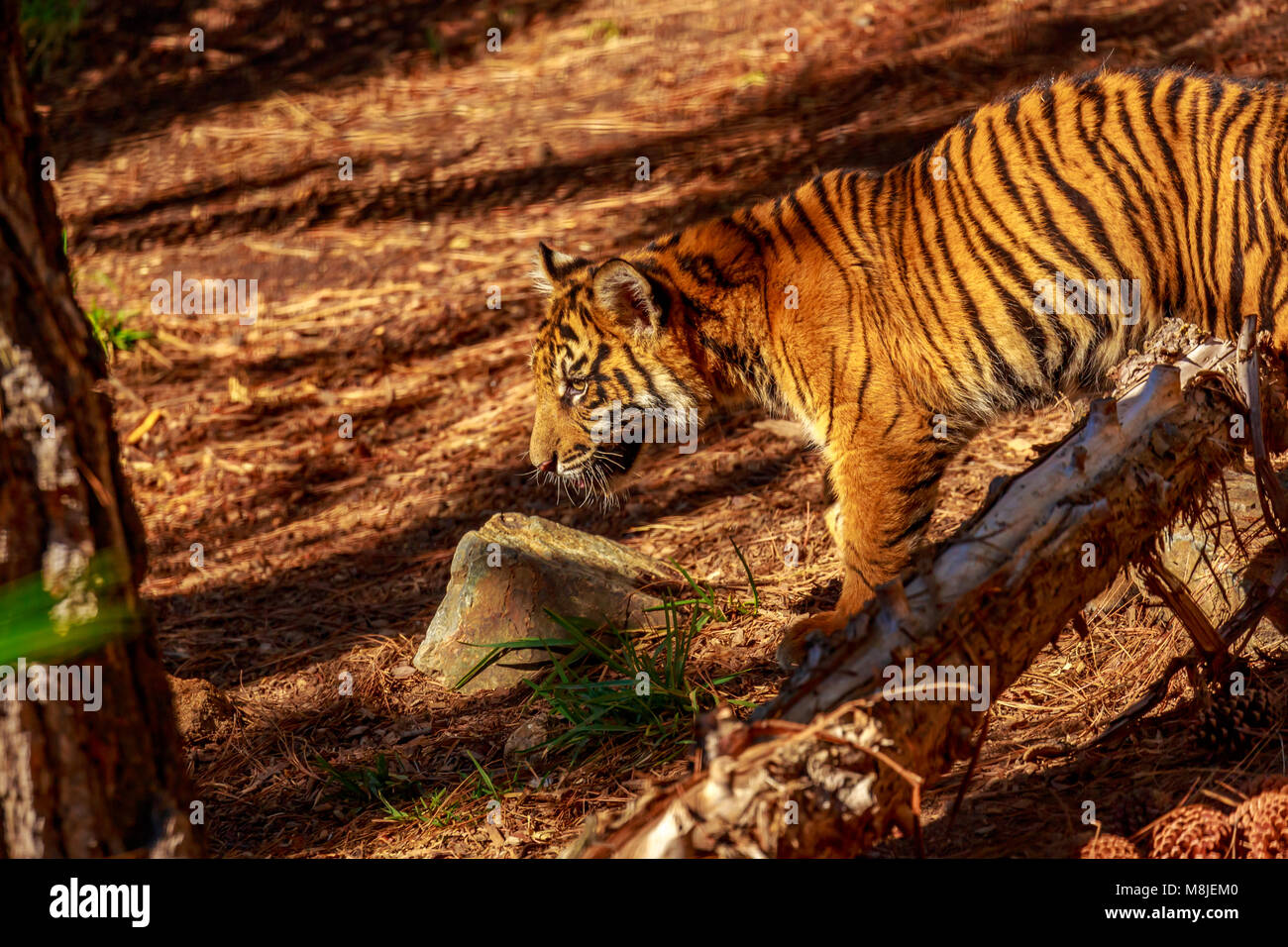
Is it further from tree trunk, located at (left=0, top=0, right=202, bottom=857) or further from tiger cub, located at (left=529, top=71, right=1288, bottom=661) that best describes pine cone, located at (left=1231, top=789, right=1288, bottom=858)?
tree trunk, located at (left=0, top=0, right=202, bottom=857)

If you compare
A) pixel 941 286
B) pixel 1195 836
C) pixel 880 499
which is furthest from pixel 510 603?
pixel 1195 836

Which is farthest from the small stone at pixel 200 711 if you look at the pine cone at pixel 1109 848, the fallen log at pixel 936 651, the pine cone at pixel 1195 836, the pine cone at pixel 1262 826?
the pine cone at pixel 1262 826

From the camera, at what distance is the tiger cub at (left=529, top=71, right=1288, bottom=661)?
3615 mm

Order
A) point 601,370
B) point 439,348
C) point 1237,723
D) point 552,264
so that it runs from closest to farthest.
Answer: point 1237,723
point 601,370
point 552,264
point 439,348

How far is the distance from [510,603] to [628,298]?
1.13 metres

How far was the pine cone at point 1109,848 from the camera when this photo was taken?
87.5 inches

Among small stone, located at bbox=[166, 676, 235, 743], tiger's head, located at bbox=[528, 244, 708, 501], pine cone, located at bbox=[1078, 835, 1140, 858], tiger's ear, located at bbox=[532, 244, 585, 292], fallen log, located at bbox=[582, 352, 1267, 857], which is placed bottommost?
small stone, located at bbox=[166, 676, 235, 743]

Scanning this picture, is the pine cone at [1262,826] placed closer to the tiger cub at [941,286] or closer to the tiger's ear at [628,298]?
the tiger cub at [941,286]

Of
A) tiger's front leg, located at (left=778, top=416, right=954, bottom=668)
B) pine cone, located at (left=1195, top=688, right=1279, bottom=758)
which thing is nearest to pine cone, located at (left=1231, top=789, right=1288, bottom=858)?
pine cone, located at (left=1195, top=688, right=1279, bottom=758)

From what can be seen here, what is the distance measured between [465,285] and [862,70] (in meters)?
3.47

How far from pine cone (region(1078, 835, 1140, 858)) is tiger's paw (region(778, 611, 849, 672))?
1.35 meters

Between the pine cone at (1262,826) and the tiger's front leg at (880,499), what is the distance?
5.19ft

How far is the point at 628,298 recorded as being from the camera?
4.02 m

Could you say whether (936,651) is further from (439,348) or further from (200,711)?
(439,348)
